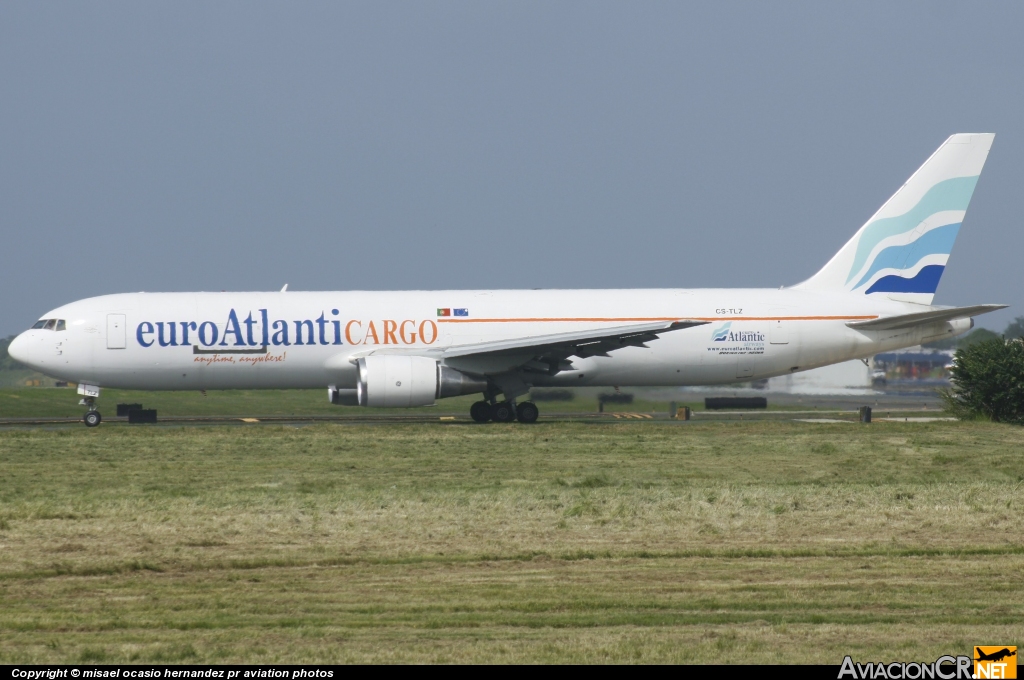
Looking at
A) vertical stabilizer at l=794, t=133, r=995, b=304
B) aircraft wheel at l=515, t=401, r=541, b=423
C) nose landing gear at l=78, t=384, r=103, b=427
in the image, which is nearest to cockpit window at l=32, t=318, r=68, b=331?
nose landing gear at l=78, t=384, r=103, b=427

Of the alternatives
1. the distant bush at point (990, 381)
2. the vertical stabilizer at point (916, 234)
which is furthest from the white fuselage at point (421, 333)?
the distant bush at point (990, 381)

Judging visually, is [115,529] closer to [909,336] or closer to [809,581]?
[809,581]

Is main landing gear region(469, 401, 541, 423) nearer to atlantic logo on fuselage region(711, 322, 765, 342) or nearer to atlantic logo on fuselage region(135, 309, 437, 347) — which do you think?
atlantic logo on fuselage region(135, 309, 437, 347)

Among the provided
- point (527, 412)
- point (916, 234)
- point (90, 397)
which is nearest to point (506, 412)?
point (527, 412)

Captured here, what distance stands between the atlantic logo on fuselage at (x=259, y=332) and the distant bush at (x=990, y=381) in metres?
14.6

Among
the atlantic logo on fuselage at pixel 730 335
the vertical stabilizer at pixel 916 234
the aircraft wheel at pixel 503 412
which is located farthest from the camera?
the vertical stabilizer at pixel 916 234

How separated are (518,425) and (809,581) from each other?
16.5m

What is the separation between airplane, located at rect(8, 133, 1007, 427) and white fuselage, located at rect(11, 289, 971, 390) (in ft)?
0.12

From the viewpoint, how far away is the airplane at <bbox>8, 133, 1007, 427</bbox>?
84.2 feet

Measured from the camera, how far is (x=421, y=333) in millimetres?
26328

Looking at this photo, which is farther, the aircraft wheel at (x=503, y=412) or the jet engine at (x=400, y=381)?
the aircraft wheel at (x=503, y=412)

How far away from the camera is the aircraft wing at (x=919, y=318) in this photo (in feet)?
85.1

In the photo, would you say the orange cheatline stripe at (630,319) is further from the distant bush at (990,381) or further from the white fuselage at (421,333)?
the distant bush at (990,381)

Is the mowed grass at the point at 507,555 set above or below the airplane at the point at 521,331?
below
